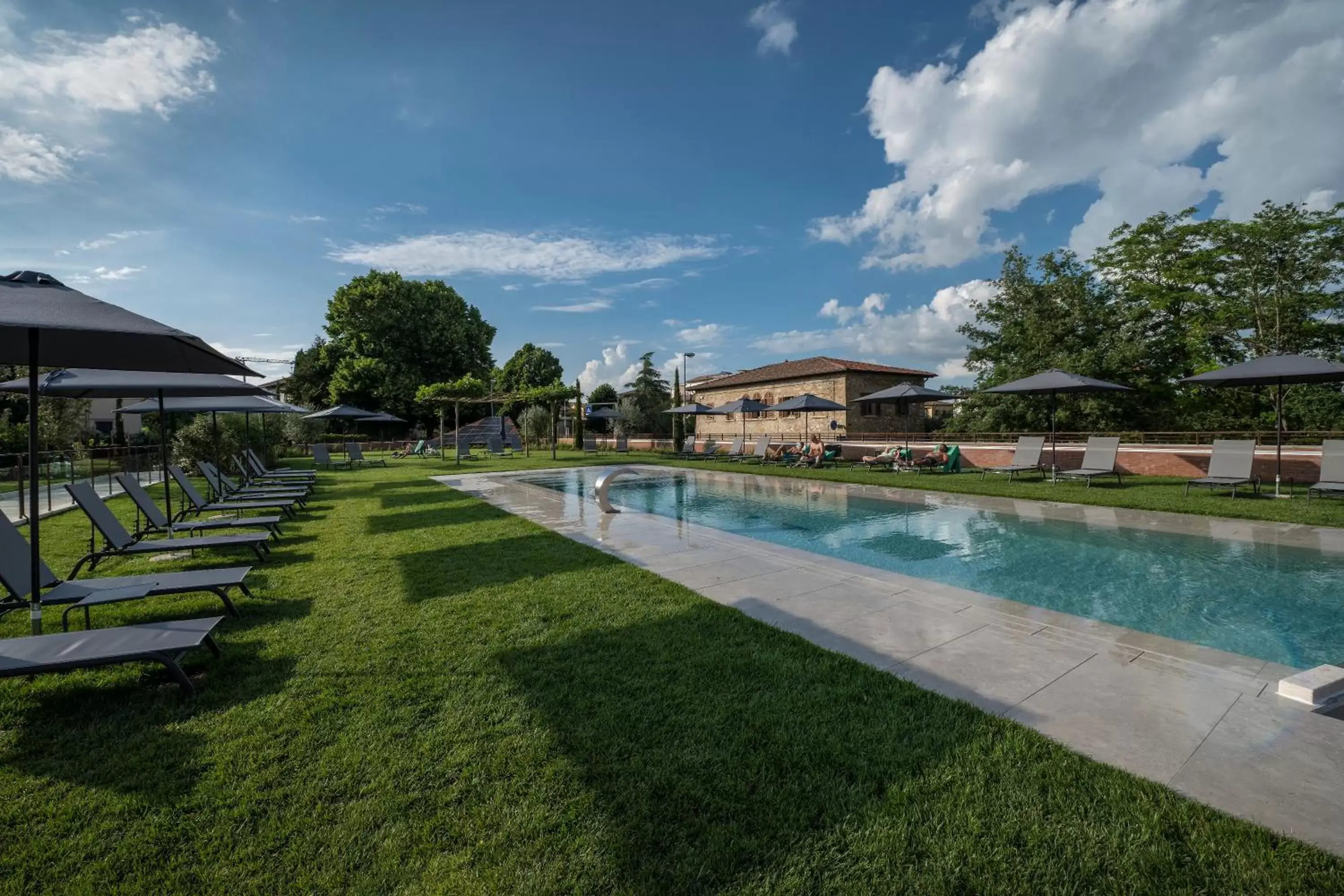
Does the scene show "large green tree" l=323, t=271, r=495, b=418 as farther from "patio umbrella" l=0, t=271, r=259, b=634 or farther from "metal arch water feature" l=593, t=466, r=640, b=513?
"patio umbrella" l=0, t=271, r=259, b=634

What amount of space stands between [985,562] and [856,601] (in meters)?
2.92

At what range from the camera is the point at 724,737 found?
2.72m

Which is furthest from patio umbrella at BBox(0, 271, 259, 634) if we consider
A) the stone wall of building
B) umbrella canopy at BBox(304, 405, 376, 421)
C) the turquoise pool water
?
the stone wall of building

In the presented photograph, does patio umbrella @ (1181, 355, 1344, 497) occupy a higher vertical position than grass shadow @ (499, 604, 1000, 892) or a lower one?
higher

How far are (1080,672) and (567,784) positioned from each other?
3171 millimetres

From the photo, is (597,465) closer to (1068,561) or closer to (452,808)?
(1068,561)

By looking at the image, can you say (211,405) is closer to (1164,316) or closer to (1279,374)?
(1279,374)

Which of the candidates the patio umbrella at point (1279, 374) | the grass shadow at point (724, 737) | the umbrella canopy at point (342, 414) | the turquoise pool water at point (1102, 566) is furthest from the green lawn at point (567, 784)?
the umbrella canopy at point (342, 414)

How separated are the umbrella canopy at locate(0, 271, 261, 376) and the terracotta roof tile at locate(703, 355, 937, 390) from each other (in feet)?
96.5

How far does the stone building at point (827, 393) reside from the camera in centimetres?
3072

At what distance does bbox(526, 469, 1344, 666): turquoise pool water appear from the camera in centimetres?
465

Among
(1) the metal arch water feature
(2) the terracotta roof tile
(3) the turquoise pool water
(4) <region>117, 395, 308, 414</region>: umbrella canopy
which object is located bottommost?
(3) the turquoise pool water

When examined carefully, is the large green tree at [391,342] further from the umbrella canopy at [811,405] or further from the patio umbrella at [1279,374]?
the patio umbrella at [1279,374]

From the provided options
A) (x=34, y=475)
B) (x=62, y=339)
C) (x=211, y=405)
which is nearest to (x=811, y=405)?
(x=211, y=405)
